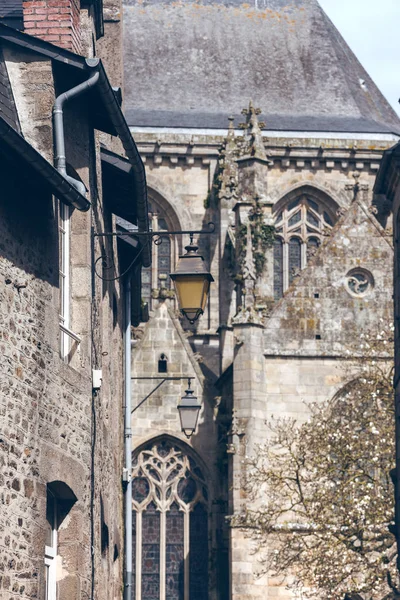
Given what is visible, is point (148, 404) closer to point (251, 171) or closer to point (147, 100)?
point (251, 171)

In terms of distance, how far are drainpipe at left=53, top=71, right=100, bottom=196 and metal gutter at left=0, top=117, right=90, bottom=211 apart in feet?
1.18

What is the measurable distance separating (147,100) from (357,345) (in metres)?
15.0

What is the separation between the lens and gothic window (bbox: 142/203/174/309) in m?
42.3

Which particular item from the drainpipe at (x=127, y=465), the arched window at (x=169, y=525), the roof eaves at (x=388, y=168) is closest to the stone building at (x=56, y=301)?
the drainpipe at (x=127, y=465)

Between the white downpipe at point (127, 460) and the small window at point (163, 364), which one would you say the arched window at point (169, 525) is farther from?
the white downpipe at point (127, 460)

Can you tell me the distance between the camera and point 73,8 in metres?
17.3

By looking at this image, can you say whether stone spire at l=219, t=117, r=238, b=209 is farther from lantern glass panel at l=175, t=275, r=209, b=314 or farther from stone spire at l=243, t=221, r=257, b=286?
lantern glass panel at l=175, t=275, r=209, b=314

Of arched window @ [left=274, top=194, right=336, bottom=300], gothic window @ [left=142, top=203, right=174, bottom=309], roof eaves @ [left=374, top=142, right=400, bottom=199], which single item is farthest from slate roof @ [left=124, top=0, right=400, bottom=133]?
roof eaves @ [left=374, top=142, right=400, bottom=199]

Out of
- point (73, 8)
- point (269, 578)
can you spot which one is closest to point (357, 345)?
point (269, 578)

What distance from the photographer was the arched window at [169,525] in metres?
36.0

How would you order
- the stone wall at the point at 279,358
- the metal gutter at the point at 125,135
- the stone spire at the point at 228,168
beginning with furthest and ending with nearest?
the stone spire at the point at 228,168, the stone wall at the point at 279,358, the metal gutter at the point at 125,135

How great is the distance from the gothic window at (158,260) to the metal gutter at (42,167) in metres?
27.7

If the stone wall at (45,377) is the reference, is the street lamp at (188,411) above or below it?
above

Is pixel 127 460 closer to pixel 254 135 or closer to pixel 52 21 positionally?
pixel 52 21
